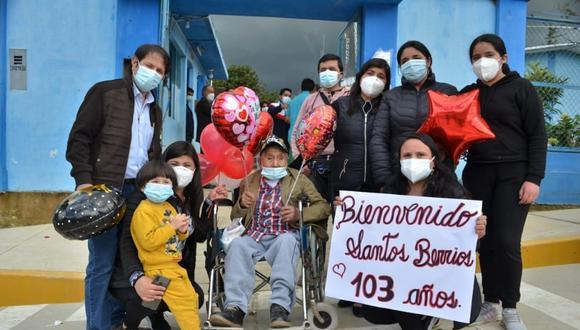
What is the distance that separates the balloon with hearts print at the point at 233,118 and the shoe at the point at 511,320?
2027 millimetres

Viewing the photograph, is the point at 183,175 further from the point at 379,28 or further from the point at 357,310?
the point at 379,28

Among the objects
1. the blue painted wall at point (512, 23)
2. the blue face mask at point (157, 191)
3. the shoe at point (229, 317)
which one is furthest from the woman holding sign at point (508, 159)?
the blue painted wall at point (512, 23)

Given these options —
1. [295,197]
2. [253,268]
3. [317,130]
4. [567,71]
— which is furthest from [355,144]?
[567,71]

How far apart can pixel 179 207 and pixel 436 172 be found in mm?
1574

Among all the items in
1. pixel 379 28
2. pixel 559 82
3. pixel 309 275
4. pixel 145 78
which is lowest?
pixel 309 275

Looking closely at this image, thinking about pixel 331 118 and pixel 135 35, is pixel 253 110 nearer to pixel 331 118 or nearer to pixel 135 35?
pixel 331 118

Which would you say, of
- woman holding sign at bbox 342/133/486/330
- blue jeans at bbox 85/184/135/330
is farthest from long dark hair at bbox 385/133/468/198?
blue jeans at bbox 85/184/135/330

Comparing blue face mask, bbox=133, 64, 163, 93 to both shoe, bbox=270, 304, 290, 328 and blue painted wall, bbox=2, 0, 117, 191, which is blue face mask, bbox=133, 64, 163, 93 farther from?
blue painted wall, bbox=2, 0, 117, 191

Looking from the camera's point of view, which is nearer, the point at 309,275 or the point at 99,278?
the point at 99,278

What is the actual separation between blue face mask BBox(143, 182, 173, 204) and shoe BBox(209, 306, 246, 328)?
74 cm

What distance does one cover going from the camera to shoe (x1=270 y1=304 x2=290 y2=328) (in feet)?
9.57

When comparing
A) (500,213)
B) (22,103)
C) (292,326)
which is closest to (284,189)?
(292,326)

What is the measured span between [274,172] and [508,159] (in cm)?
151

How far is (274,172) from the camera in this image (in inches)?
133
